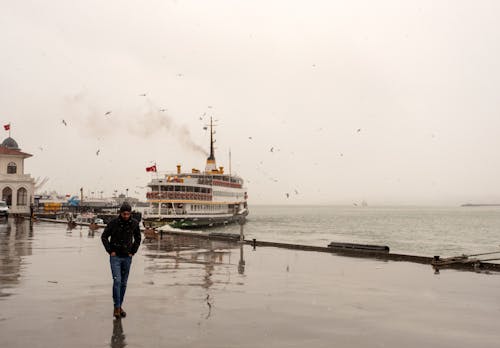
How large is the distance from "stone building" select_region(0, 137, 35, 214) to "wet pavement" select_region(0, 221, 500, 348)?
55334 mm

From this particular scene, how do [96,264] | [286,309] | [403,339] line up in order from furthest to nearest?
[96,264] → [286,309] → [403,339]

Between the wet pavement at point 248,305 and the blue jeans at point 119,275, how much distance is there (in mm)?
362

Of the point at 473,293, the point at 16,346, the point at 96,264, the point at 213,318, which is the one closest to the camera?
the point at 16,346

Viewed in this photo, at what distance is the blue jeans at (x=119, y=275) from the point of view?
7934 millimetres

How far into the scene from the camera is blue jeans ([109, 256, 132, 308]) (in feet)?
26.0

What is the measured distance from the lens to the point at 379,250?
18375 millimetres

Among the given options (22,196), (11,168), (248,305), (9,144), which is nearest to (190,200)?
(22,196)

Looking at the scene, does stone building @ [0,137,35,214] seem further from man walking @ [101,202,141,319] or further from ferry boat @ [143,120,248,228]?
man walking @ [101,202,141,319]

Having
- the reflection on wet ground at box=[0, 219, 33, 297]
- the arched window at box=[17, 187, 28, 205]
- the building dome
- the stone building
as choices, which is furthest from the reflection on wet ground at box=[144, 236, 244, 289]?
the building dome

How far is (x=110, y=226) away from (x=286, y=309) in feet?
12.1

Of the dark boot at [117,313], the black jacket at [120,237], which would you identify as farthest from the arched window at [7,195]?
the dark boot at [117,313]

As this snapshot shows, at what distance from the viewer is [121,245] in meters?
8.12

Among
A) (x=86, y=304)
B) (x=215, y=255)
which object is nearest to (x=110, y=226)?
(x=86, y=304)

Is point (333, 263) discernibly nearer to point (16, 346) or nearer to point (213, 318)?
point (213, 318)
